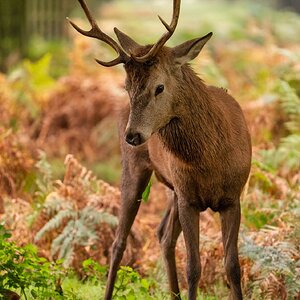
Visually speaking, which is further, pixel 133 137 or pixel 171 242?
pixel 171 242

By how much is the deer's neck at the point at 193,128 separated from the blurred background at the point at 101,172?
921mm

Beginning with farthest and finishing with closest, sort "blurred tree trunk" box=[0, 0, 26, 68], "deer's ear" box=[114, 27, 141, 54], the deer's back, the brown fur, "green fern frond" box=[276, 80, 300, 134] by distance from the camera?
"blurred tree trunk" box=[0, 0, 26, 68], "green fern frond" box=[276, 80, 300, 134], "deer's ear" box=[114, 27, 141, 54], the deer's back, the brown fur

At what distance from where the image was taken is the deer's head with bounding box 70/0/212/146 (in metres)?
6.28

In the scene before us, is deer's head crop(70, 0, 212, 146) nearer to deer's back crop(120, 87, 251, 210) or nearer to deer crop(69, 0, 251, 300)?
deer crop(69, 0, 251, 300)


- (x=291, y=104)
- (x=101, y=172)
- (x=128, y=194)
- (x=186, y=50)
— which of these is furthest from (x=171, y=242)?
(x=101, y=172)

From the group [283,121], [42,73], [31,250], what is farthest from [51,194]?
[42,73]

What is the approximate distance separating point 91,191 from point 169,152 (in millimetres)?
2506

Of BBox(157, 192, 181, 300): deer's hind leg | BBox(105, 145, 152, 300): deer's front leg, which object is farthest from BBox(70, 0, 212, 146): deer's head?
BBox(157, 192, 181, 300): deer's hind leg

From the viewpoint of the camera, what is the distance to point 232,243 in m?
6.90

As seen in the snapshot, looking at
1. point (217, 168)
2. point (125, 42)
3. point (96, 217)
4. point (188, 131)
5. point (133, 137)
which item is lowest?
point (133, 137)

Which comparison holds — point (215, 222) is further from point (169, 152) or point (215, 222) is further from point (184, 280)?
point (169, 152)

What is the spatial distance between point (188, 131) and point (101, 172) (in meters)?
5.58

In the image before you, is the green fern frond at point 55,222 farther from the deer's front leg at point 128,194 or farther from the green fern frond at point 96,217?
the deer's front leg at point 128,194

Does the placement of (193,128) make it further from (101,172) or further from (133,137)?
(101,172)
